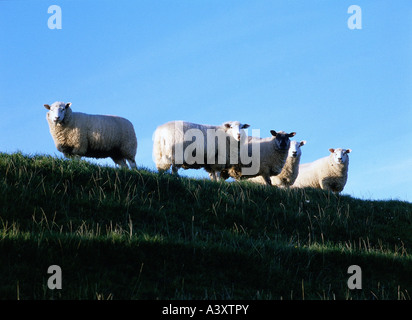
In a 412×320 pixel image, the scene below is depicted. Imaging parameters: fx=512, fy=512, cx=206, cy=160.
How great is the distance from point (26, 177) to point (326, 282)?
6.70 m

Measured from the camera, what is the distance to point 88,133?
1780 cm

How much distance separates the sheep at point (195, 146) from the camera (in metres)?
17.1

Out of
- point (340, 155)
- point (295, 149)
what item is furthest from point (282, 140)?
point (340, 155)

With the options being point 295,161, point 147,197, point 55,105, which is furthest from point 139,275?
point 295,161

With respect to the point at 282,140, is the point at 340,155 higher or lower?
lower

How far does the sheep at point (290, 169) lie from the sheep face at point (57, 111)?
25.1 feet

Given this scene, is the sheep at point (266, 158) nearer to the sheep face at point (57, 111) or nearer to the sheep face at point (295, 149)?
the sheep face at point (295, 149)

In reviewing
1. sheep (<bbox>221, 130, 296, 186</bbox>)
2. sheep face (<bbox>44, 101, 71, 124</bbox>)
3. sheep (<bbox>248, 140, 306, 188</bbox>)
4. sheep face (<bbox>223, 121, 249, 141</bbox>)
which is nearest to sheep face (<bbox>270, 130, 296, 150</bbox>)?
sheep (<bbox>221, 130, 296, 186</bbox>)

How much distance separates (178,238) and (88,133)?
9711mm

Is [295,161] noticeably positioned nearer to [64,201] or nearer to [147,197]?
[147,197]

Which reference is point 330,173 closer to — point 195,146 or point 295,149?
point 295,149

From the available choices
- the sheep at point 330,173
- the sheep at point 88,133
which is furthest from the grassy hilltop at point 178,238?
the sheep at point 330,173

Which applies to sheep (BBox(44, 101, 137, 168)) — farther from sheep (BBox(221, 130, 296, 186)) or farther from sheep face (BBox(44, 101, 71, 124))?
sheep (BBox(221, 130, 296, 186))

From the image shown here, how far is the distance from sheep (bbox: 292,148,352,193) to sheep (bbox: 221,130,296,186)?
7.95ft
